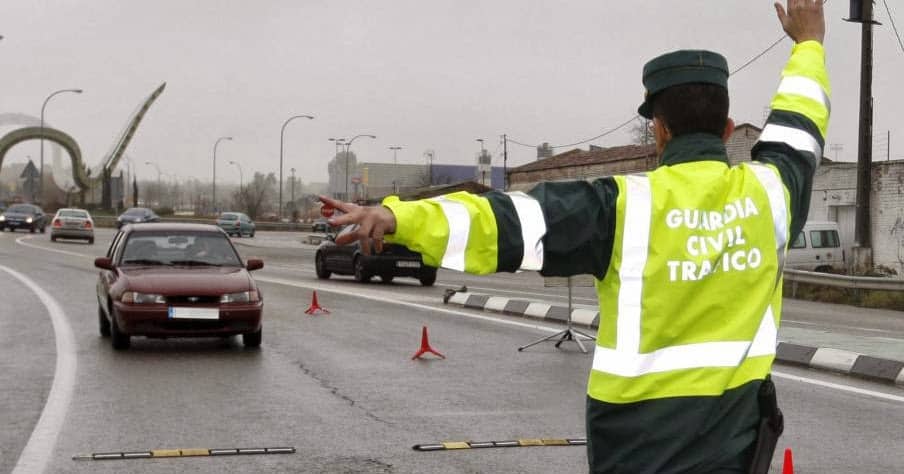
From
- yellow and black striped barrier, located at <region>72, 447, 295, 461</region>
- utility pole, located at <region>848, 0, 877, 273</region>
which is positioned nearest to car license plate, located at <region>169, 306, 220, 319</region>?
yellow and black striped barrier, located at <region>72, 447, 295, 461</region>

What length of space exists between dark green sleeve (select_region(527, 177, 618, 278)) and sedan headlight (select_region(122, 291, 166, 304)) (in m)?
11.3

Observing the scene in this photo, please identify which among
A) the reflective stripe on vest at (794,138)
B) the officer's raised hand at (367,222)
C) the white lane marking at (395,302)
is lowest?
the white lane marking at (395,302)

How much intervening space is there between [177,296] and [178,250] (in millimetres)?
1677

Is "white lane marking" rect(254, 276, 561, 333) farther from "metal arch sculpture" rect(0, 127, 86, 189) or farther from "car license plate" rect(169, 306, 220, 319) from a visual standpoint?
"metal arch sculpture" rect(0, 127, 86, 189)

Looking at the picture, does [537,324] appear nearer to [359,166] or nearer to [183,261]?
[183,261]

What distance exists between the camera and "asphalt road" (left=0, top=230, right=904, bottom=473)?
7.84 metres

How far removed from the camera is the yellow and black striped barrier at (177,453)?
25.6ft

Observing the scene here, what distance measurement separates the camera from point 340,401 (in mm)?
10289

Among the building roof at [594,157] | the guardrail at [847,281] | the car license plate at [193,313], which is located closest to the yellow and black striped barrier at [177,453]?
the car license plate at [193,313]

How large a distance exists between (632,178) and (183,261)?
496 inches

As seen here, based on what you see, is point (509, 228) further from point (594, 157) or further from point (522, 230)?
point (594, 157)

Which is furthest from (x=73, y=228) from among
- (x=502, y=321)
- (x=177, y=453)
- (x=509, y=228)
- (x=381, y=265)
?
(x=509, y=228)

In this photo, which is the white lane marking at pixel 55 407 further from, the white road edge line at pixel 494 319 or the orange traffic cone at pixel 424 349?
the white road edge line at pixel 494 319

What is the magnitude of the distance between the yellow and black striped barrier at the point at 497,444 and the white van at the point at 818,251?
2623 cm
